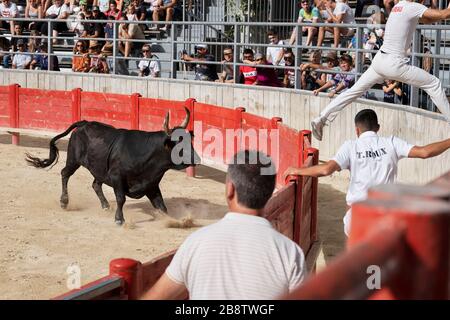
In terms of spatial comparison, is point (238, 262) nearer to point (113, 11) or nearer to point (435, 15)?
point (435, 15)

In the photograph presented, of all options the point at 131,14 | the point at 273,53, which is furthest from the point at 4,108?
the point at 273,53

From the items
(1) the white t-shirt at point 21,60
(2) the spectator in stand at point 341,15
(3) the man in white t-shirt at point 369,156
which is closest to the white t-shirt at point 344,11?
(2) the spectator in stand at point 341,15

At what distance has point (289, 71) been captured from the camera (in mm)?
15023

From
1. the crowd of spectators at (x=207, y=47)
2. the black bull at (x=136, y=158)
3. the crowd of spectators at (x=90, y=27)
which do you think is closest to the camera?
the black bull at (x=136, y=158)

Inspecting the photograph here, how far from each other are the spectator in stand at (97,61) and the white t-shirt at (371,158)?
41.4 feet

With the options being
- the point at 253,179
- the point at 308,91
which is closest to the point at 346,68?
the point at 308,91

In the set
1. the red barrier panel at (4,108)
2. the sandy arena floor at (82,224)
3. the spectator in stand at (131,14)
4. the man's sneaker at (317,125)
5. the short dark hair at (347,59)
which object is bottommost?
the sandy arena floor at (82,224)

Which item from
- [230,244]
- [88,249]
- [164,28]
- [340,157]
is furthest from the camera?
[164,28]

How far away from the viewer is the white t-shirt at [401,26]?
8008mm

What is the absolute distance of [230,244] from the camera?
2.79m

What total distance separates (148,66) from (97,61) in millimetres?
1479

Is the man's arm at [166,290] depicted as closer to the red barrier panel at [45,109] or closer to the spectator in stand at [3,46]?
the red barrier panel at [45,109]
